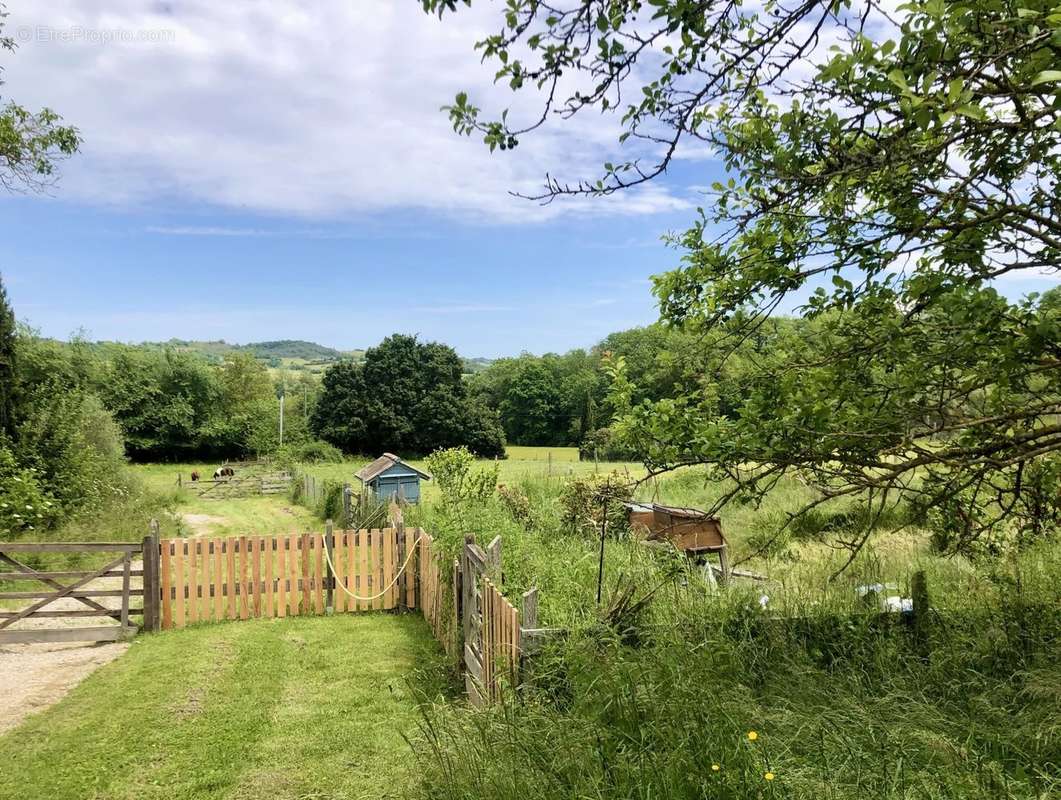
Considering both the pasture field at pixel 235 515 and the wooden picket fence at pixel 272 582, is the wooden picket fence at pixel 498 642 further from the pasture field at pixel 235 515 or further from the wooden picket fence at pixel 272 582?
the pasture field at pixel 235 515

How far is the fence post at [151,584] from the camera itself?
8359mm

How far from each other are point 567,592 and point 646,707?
8.20ft

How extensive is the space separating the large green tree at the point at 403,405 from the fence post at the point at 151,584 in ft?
136

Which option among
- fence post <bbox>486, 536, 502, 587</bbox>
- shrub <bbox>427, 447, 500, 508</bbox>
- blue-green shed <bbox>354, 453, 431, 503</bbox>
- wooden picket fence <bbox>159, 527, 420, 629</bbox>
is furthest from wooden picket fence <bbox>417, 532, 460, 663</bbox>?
blue-green shed <bbox>354, 453, 431, 503</bbox>

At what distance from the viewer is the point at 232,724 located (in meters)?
5.49

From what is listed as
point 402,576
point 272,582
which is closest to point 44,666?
point 272,582

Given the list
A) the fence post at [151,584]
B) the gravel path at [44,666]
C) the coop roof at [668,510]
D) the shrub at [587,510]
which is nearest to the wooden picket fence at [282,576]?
the fence post at [151,584]

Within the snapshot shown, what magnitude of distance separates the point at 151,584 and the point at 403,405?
43517 millimetres

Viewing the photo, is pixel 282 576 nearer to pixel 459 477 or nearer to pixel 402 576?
pixel 402 576

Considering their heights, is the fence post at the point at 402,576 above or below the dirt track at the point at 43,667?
above

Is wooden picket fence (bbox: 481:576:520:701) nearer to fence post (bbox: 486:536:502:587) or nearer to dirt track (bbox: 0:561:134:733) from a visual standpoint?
fence post (bbox: 486:536:502:587)

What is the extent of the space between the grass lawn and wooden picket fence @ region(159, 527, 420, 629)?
745 millimetres

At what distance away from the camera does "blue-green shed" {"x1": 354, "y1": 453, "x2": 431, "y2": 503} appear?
53.4ft

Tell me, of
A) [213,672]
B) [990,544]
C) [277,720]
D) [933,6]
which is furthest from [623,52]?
[213,672]
